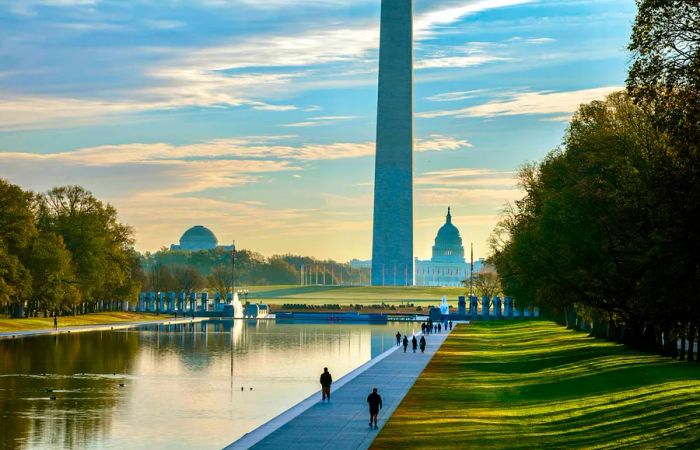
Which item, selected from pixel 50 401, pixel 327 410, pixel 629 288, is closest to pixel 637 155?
pixel 629 288

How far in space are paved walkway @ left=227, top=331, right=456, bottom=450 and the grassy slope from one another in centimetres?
5426

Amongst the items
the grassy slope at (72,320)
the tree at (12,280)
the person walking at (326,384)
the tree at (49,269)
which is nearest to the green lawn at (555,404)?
the person walking at (326,384)

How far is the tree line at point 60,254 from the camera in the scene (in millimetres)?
106562

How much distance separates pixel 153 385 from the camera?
52719 millimetres

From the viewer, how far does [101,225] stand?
13238 centimetres

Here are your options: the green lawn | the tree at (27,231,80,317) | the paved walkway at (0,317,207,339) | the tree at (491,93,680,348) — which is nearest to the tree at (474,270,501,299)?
the paved walkway at (0,317,207,339)

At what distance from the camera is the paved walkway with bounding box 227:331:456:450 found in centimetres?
3162

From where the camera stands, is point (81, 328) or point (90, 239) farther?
point (90, 239)

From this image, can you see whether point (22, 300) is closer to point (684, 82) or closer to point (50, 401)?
point (50, 401)

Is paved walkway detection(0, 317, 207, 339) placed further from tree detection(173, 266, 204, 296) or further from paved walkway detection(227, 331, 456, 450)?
tree detection(173, 266, 204, 296)

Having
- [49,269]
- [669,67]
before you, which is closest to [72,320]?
[49,269]

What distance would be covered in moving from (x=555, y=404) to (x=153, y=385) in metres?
19.6

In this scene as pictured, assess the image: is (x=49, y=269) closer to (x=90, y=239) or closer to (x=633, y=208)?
(x=90, y=239)

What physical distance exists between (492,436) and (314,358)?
40174mm
